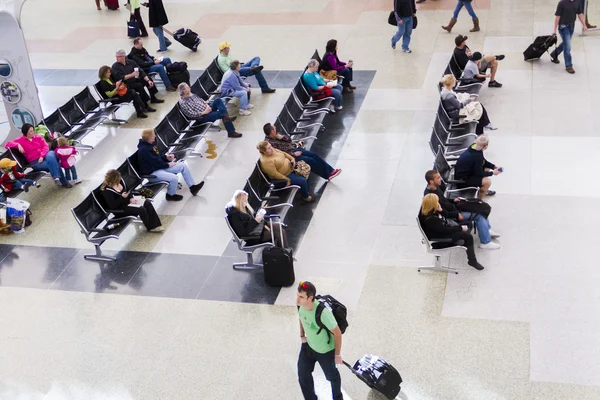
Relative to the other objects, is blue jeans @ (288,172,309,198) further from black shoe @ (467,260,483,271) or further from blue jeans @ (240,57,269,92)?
blue jeans @ (240,57,269,92)

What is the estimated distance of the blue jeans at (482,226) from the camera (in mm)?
8930

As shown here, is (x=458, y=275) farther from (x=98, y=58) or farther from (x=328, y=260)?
(x=98, y=58)

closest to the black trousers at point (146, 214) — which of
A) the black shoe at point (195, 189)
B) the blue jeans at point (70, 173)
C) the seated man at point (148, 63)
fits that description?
the black shoe at point (195, 189)

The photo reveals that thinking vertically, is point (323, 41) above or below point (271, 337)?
below

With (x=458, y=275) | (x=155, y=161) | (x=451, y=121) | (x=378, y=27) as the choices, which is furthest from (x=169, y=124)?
(x=378, y=27)

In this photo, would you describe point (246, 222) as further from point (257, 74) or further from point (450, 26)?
point (450, 26)

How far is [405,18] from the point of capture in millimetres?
15664

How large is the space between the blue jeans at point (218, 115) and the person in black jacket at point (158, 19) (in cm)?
527

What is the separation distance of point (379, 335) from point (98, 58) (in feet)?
39.1

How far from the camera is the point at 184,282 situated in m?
9.14

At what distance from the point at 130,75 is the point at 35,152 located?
3081 mm

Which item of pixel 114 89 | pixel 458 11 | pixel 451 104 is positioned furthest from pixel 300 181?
pixel 458 11

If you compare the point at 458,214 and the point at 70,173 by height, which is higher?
the point at 458,214

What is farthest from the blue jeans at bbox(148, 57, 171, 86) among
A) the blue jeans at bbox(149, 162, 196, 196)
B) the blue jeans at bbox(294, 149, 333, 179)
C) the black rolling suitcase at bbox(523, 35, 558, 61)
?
the black rolling suitcase at bbox(523, 35, 558, 61)
